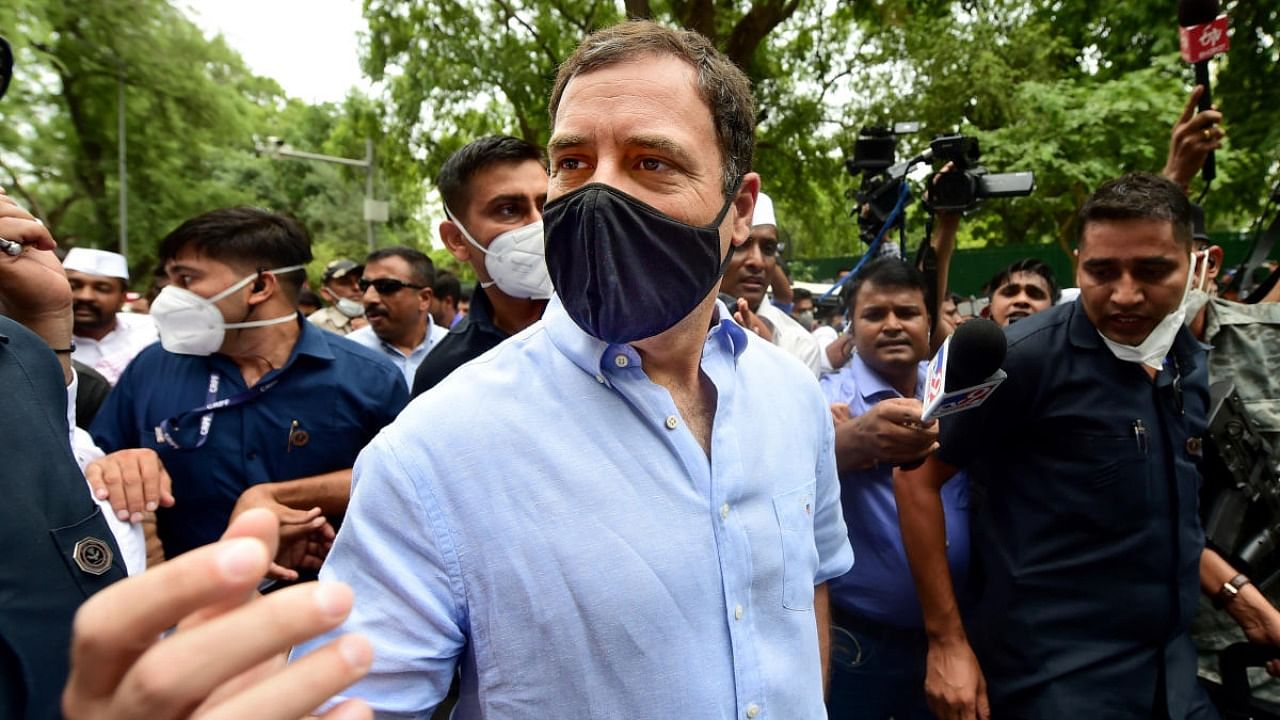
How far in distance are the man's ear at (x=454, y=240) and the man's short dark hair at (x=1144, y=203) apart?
2.12m

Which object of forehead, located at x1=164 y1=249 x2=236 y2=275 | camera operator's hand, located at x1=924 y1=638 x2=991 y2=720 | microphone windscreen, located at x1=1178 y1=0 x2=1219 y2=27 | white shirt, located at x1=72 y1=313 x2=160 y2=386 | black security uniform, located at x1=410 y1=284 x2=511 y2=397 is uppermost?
microphone windscreen, located at x1=1178 y1=0 x2=1219 y2=27

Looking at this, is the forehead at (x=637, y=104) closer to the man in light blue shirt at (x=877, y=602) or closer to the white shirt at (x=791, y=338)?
the man in light blue shirt at (x=877, y=602)

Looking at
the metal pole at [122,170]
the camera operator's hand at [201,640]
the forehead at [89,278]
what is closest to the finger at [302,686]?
the camera operator's hand at [201,640]

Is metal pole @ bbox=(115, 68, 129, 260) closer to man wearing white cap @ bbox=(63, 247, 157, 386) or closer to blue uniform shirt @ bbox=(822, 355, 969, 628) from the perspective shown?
man wearing white cap @ bbox=(63, 247, 157, 386)

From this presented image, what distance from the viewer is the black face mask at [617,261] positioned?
4.77 ft

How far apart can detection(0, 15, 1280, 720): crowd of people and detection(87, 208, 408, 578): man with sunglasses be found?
0.01m

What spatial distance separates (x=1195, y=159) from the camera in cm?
328

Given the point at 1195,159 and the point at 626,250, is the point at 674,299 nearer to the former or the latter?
the point at 626,250

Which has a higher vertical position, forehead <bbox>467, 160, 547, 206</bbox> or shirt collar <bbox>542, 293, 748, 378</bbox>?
forehead <bbox>467, 160, 547, 206</bbox>

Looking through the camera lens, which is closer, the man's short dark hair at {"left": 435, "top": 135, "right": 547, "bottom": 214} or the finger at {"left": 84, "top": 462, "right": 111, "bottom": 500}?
the finger at {"left": 84, "top": 462, "right": 111, "bottom": 500}

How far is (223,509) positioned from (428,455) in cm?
184

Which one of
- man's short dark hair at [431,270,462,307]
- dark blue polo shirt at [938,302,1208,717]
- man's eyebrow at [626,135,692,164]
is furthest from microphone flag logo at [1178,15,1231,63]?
man's short dark hair at [431,270,462,307]

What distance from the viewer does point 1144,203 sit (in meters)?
2.59

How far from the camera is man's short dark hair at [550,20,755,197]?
61.9 inches
